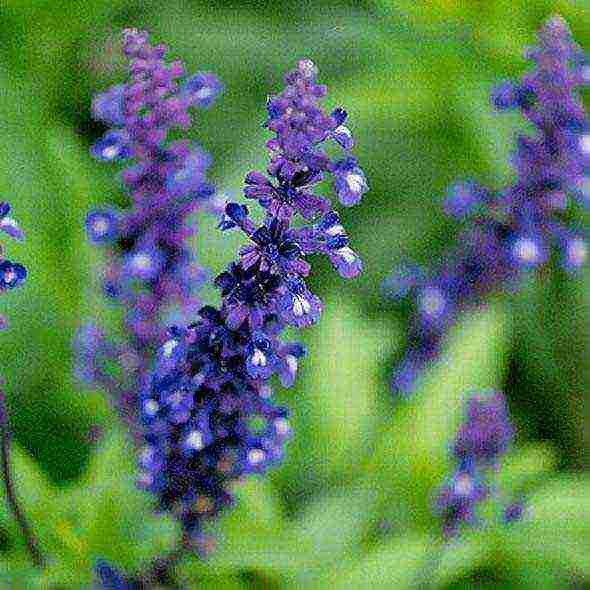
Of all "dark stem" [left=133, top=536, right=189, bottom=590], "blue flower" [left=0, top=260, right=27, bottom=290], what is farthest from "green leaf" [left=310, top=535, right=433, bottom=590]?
"blue flower" [left=0, top=260, right=27, bottom=290]

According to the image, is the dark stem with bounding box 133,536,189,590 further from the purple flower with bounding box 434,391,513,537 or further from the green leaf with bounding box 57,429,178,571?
the purple flower with bounding box 434,391,513,537

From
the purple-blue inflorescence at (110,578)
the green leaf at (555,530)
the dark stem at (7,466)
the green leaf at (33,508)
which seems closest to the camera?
the dark stem at (7,466)

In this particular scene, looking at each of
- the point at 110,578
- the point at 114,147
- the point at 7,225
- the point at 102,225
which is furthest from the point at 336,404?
the point at 7,225

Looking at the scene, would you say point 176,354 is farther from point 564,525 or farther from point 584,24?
point 584,24

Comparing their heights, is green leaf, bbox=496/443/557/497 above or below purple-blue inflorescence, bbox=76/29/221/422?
below

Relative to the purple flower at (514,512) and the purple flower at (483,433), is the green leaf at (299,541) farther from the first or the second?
the purple flower at (483,433)

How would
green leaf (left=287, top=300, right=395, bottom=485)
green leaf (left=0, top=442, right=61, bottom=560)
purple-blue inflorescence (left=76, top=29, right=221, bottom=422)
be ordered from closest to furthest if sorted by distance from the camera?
1. purple-blue inflorescence (left=76, top=29, right=221, bottom=422)
2. green leaf (left=0, top=442, right=61, bottom=560)
3. green leaf (left=287, top=300, right=395, bottom=485)

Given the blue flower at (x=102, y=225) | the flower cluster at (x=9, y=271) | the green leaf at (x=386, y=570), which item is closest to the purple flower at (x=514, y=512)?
the green leaf at (x=386, y=570)
